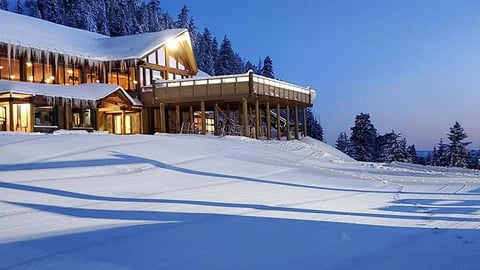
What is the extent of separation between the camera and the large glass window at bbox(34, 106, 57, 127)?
2370 centimetres

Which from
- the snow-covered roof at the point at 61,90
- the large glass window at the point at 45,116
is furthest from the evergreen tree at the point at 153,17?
the large glass window at the point at 45,116

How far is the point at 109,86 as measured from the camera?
2548 centimetres

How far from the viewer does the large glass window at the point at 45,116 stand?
23.7m

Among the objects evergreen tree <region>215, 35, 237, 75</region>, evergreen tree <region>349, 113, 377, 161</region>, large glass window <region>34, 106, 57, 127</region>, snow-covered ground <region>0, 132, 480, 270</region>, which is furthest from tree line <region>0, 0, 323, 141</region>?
snow-covered ground <region>0, 132, 480, 270</region>

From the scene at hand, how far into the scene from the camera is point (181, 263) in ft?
13.6

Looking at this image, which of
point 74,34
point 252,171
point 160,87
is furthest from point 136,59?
point 252,171

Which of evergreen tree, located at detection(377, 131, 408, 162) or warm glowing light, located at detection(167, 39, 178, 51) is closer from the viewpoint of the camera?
warm glowing light, located at detection(167, 39, 178, 51)

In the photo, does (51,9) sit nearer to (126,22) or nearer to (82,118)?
(126,22)

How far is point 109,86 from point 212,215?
20.7m

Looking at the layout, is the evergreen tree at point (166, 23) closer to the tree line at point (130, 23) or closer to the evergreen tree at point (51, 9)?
the tree line at point (130, 23)

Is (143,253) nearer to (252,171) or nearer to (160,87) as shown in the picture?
(252,171)

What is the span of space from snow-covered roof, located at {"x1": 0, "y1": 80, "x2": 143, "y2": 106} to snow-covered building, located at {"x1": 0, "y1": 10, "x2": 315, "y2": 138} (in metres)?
0.05

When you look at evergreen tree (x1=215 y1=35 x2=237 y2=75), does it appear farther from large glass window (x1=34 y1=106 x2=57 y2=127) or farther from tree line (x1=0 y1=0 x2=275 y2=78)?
large glass window (x1=34 y1=106 x2=57 y2=127)

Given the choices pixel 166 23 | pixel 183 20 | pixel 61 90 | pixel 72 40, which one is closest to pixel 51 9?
pixel 166 23
